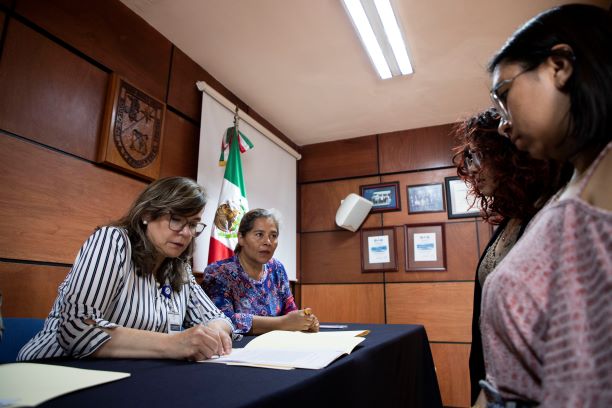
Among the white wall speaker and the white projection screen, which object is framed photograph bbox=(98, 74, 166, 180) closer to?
the white projection screen

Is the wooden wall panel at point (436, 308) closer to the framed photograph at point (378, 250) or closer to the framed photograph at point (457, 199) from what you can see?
the framed photograph at point (378, 250)

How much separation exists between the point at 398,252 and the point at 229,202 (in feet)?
6.58

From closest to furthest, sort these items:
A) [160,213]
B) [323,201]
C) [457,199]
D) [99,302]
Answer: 1. [99,302]
2. [160,213]
3. [457,199]
4. [323,201]

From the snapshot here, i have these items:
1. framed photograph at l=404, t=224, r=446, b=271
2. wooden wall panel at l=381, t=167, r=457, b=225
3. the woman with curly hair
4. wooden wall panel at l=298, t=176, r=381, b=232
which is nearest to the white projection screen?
wooden wall panel at l=298, t=176, r=381, b=232

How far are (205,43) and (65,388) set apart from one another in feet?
9.02

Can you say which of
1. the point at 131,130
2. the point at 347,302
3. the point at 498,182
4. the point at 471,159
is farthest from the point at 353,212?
the point at 498,182

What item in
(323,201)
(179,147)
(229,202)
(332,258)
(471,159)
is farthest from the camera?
(323,201)

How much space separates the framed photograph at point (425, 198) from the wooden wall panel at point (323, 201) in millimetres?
452

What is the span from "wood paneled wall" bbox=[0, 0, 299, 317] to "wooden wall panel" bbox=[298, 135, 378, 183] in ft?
8.08

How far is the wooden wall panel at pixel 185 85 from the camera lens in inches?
114

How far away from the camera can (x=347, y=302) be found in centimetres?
418

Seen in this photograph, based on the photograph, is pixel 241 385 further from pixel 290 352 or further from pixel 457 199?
pixel 457 199

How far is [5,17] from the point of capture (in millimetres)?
1788

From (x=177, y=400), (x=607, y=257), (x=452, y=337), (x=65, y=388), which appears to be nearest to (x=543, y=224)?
(x=607, y=257)
